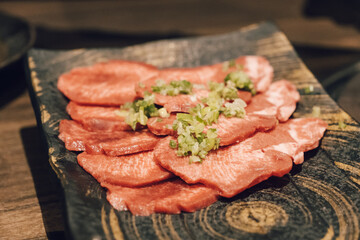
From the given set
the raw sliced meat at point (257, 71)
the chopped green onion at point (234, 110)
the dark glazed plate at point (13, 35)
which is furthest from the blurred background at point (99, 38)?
the chopped green onion at point (234, 110)

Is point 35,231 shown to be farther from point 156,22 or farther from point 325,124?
point 156,22

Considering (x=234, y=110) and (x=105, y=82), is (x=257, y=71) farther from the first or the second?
(x=105, y=82)

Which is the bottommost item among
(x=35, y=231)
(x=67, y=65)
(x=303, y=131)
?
(x=35, y=231)

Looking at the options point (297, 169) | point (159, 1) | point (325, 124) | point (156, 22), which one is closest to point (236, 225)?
point (297, 169)

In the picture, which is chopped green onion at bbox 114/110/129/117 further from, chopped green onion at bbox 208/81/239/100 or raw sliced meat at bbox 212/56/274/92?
raw sliced meat at bbox 212/56/274/92

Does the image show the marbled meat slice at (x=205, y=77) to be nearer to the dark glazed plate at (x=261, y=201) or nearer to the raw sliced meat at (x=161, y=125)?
the raw sliced meat at (x=161, y=125)

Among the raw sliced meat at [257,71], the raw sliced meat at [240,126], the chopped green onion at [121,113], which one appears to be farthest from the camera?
the raw sliced meat at [257,71]
